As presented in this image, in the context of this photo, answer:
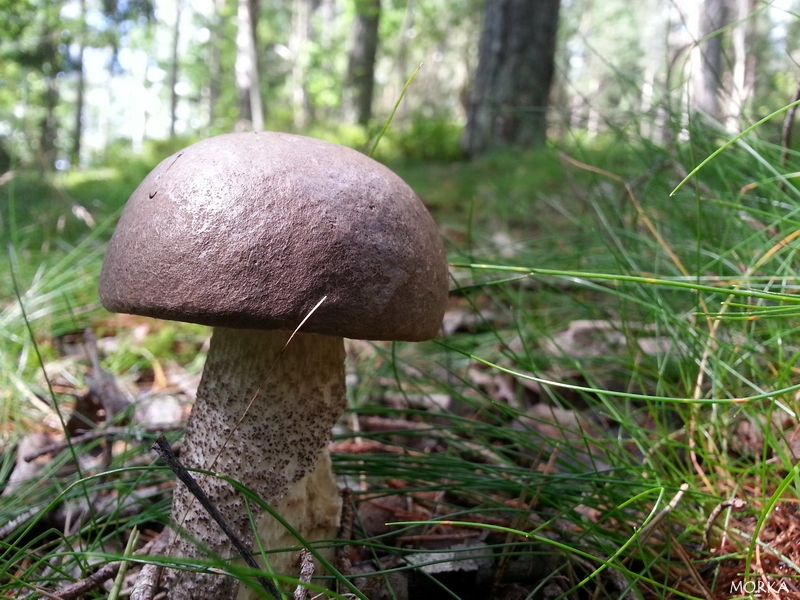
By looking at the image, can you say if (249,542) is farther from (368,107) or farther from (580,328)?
(368,107)

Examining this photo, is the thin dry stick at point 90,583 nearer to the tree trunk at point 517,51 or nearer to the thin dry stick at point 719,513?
the thin dry stick at point 719,513

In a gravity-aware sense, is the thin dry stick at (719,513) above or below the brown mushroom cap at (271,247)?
below

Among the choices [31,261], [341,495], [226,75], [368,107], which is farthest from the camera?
[226,75]

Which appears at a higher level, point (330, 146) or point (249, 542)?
point (330, 146)

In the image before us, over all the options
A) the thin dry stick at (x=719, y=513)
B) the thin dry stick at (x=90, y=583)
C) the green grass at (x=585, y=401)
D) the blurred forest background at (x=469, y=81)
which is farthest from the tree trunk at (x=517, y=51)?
the thin dry stick at (x=90, y=583)

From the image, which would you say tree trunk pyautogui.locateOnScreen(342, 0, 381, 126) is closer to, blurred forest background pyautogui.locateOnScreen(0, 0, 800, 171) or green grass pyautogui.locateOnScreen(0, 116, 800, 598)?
blurred forest background pyautogui.locateOnScreen(0, 0, 800, 171)

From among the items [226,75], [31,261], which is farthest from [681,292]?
[226,75]

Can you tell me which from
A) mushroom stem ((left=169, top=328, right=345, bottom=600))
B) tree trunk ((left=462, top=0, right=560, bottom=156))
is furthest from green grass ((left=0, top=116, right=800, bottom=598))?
tree trunk ((left=462, top=0, right=560, bottom=156))
